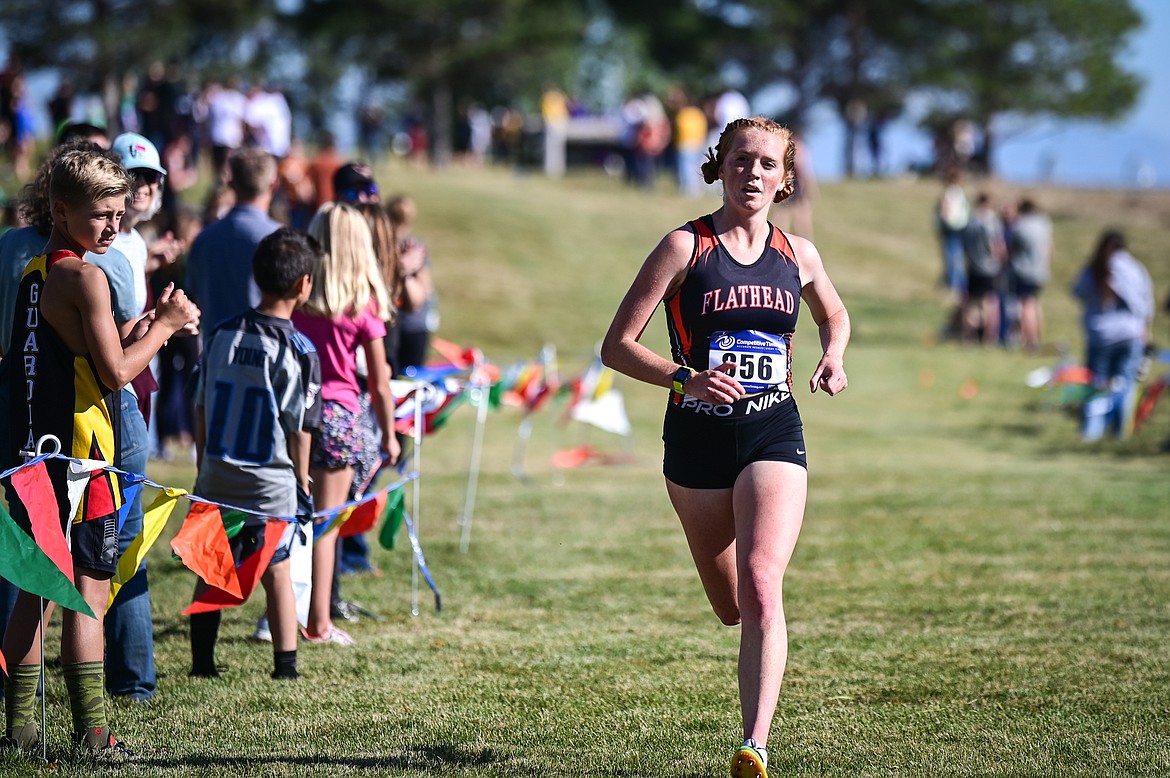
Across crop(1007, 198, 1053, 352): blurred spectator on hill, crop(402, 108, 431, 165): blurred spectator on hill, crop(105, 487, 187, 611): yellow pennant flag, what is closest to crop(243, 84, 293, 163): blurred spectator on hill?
crop(1007, 198, 1053, 352): blurred spectator on hill

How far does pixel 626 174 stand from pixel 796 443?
1247 inches

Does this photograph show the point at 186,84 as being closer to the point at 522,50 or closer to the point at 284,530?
the point at 284,530

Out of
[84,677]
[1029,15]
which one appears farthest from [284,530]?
[1029,15]

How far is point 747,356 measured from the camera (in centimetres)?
436

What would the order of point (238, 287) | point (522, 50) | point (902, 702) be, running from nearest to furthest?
point (902, 702) → point (238, 287) → point (522, 50)

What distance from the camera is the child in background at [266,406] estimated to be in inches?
211

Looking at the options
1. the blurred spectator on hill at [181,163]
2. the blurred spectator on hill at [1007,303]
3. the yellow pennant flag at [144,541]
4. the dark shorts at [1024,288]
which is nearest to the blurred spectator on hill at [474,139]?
the blurred spectator on hill at [181,163]

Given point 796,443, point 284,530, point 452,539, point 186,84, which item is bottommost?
point 452,539

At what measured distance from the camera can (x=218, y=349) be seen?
214 inches

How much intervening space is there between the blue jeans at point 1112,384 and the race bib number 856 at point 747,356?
10861 mm

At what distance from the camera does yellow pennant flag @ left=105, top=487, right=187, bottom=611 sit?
15.4ft

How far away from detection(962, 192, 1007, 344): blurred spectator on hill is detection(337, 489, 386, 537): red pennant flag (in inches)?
613

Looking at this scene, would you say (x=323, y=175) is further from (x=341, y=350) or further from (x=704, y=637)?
(x=704, y=637)

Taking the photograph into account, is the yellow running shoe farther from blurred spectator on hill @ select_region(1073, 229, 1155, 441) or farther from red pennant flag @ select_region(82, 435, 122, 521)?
blurred spectator on hill @ select_region(1073, 229, 1155, 441)
